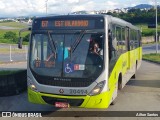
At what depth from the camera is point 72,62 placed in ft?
28.2

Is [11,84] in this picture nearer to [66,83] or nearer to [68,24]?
[66,83]

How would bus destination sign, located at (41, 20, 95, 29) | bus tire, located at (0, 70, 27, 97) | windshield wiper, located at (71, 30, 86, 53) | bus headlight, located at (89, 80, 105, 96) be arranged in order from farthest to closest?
bus tire, located at (0, 70, 27, 97), bus destination sign, located at (41, 20, 95, 29), windshield wiper, located at (71, 30, 86, 53), bus headlight, located at (89, 80, 105, 96)

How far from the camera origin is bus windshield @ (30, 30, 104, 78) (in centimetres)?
851

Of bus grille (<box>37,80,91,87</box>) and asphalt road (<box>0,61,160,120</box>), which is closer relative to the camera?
bus grille (<box>37,80,91,87</box>)

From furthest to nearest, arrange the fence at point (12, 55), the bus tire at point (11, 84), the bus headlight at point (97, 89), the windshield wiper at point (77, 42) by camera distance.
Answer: the fence at point (12, 55), the bus tire at point (11, 84), the windshield wiper at point (77, 42), the bus headlight at point (97, 89)

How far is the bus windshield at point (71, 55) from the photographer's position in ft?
27.9

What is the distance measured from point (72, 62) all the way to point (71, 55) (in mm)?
210

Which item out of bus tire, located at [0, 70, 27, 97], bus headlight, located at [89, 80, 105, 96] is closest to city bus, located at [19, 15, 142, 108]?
bus headlight, located at [89, 80, 105, 96]

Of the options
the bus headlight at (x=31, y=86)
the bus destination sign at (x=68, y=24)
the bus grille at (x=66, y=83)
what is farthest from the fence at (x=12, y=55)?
the bus grille at (x=66, y=83)

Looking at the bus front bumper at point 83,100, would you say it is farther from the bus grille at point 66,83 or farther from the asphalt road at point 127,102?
the asphalt road at point 127,102

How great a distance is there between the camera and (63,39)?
8750 mm

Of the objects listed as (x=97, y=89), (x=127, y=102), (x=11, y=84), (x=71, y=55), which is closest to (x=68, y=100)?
(x=97, y=89)

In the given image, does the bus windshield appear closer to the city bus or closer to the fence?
the city bus

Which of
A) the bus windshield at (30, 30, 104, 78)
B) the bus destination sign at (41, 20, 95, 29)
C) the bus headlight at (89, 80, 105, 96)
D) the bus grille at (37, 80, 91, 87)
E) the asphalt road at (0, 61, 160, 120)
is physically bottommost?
the asphalt road at (0, 61, 160, 120)
